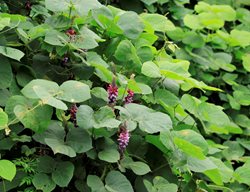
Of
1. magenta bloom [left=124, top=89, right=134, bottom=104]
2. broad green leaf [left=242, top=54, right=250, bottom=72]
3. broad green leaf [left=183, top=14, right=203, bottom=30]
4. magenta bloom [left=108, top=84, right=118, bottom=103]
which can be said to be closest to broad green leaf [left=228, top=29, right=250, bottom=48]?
broad green leaf [left=242, top=54, right=250, bottom=72]

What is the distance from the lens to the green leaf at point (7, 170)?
1.42 meters

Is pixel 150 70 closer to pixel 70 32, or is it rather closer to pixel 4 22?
pixel 70 32

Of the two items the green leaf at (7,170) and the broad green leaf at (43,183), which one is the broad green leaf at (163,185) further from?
the green leaf at (7,170)

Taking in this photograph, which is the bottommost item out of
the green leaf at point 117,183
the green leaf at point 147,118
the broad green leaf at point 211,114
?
the broad green leaf at point 211,114

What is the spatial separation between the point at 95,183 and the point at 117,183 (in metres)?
0.07

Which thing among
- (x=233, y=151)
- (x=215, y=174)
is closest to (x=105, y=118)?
(x=215, y=174)

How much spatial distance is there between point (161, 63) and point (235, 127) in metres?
1.15

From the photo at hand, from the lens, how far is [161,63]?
1845 millimetres

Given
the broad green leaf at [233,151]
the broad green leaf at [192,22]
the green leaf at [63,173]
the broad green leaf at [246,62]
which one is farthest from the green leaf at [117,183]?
the broad green leaf at [246,62]

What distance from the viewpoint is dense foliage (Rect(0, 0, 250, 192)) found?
1.52 m

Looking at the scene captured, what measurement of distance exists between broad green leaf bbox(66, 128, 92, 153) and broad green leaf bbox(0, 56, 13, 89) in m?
0.28

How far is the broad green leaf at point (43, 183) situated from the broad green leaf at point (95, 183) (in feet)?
0.36

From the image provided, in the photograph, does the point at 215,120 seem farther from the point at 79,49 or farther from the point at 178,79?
the point at 79,49

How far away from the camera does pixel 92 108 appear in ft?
5.56
